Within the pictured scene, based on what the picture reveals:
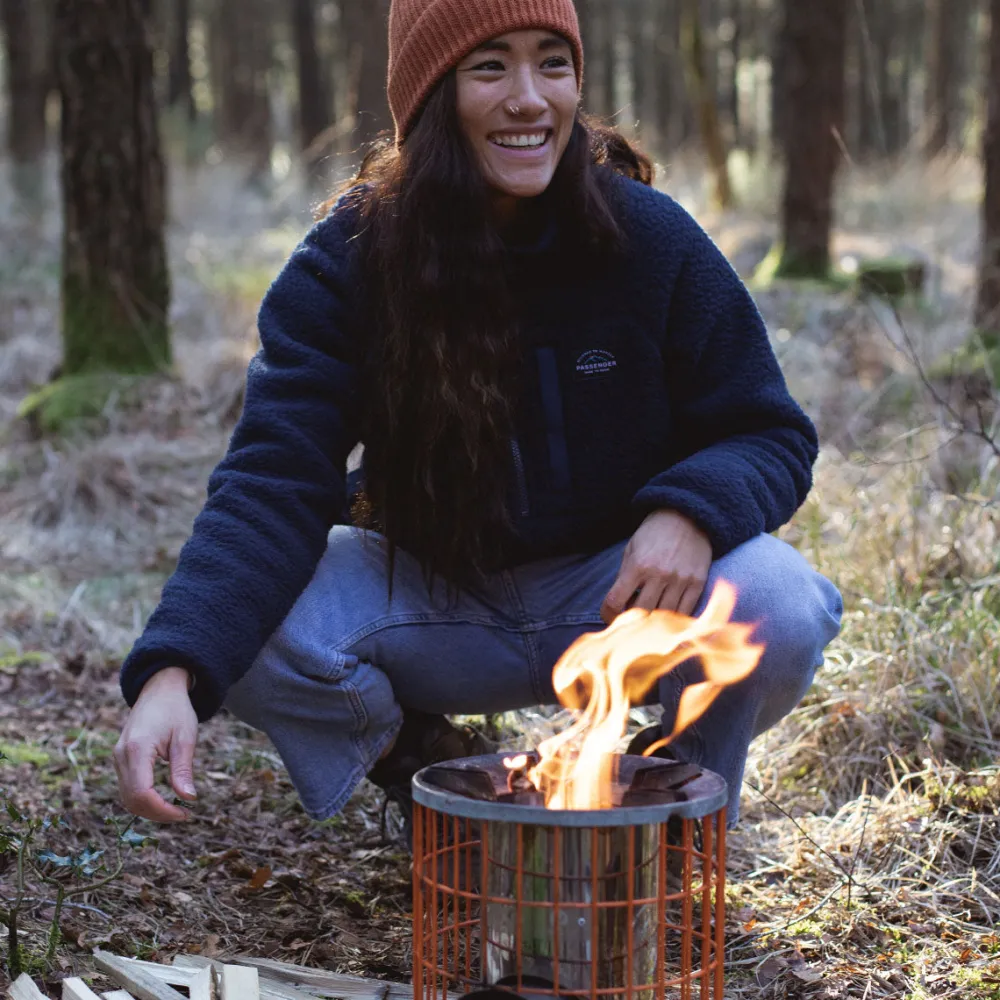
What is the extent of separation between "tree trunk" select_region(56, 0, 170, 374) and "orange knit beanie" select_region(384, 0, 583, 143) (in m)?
3.09

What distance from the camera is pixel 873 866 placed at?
2.35 m

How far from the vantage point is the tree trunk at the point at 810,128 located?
8133 mm

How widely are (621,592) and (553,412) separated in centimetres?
38

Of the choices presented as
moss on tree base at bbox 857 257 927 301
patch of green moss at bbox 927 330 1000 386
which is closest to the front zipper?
patch of green moss at bbox 927 330 1000 386

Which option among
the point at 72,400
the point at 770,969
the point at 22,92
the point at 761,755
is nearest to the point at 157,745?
the point at 770,969

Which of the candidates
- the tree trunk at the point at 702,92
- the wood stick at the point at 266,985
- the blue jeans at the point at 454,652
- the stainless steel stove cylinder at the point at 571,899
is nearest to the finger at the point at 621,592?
the blue jeans at the point at 454,652

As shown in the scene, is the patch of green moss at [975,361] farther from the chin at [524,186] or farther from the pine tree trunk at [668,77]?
the pine tree trunk at [668,77]

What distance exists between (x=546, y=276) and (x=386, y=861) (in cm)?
114

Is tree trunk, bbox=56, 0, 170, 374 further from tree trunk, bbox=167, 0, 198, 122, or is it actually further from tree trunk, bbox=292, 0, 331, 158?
tree trunk, bbox=167, 0, 198, 122

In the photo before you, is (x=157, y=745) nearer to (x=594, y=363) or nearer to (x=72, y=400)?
(x=594, y=363)

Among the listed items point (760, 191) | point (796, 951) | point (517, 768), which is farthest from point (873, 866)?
point (760, 191)

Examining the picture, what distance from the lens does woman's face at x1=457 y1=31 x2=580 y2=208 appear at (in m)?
2.16

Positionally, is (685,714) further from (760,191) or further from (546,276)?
(760,191)

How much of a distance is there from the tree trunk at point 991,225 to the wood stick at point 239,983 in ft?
14.6
